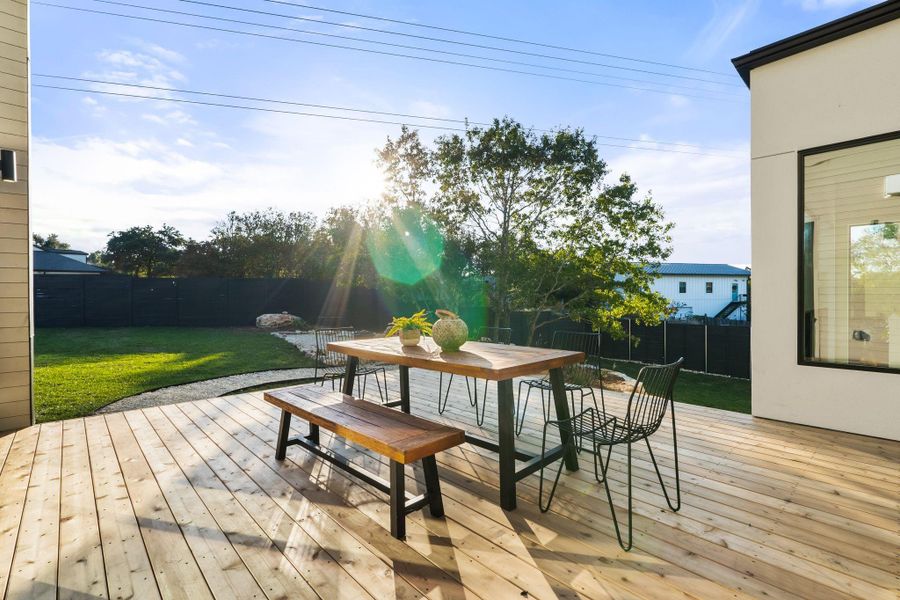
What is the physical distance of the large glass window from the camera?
3350 millimetres

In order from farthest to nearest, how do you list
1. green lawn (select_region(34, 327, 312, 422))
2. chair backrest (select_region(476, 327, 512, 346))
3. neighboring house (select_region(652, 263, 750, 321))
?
1. neighboring house (select_region(652, 263, 750, 321))
2. green lawn (select_region(34, 327, 312, 422))
3. chair backrest (select_region(476, 327, 512, 346))

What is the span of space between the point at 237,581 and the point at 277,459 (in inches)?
52.0

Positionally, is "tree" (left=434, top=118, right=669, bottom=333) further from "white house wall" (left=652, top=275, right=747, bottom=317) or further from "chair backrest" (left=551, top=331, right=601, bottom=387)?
"white house wall" (left=652, top=275, right=747, bottom=317)

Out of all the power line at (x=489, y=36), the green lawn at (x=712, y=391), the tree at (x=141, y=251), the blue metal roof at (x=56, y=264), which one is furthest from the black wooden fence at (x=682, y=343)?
the blue metal roof at (x=56, y=264)

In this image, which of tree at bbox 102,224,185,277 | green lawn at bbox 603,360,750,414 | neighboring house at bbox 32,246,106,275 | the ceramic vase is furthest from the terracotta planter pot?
neighboring house at bbox 32,246,106,275

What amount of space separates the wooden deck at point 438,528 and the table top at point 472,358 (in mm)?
687

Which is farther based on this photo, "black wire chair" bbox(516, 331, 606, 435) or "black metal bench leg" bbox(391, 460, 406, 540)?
"black wire chair" bbox(516, 331, 606, 435)

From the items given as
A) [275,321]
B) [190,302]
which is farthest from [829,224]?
[190,302]

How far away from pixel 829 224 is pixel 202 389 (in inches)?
262

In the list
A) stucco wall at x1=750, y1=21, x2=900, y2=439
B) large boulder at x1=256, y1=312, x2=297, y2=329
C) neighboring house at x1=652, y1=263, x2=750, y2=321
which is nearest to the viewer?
stucco wall at x1=750, y1=21, x2=900, y2=439

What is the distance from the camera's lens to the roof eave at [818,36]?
3.20 m

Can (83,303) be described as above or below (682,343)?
above

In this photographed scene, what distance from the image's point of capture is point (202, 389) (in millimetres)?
5363

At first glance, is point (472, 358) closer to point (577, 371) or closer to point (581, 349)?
point (577, 371)
